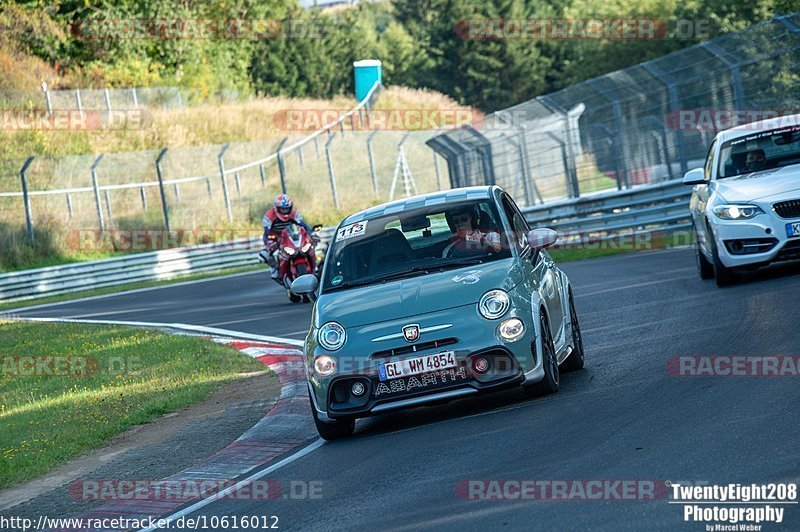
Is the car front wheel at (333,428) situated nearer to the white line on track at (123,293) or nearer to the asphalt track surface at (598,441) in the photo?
the asphalt track surface at (598,441)

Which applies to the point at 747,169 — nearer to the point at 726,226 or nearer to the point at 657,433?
the point at 726,226

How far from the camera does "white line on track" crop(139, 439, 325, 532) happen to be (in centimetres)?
716

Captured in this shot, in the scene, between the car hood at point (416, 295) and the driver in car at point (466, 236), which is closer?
the car hood at point (416, 295)

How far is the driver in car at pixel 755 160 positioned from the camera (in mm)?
13852

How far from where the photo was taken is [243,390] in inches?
453

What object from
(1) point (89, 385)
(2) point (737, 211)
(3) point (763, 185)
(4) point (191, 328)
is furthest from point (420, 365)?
(4) point (191, 328)

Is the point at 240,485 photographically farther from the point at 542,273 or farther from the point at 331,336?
the point at 542,273

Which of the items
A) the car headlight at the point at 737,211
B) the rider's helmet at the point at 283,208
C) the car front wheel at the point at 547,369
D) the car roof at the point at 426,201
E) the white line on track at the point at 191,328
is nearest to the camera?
the car front wheel at the point at 547,369

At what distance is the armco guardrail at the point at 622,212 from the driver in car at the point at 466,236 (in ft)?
44.2

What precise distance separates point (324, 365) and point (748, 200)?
6.29 metres

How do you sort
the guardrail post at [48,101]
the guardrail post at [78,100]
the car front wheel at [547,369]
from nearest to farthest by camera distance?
1. the car front wheel at [547,369]
2. the guardrail post at [48,101]
3. the guardrail post at [78,100]

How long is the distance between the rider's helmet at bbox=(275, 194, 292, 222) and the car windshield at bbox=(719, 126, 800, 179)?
813 centimetres

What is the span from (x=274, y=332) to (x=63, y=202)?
23921mm

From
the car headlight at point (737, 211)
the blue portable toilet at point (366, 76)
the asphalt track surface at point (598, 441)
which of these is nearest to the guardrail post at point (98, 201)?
the car headlight at point (737, 211)
